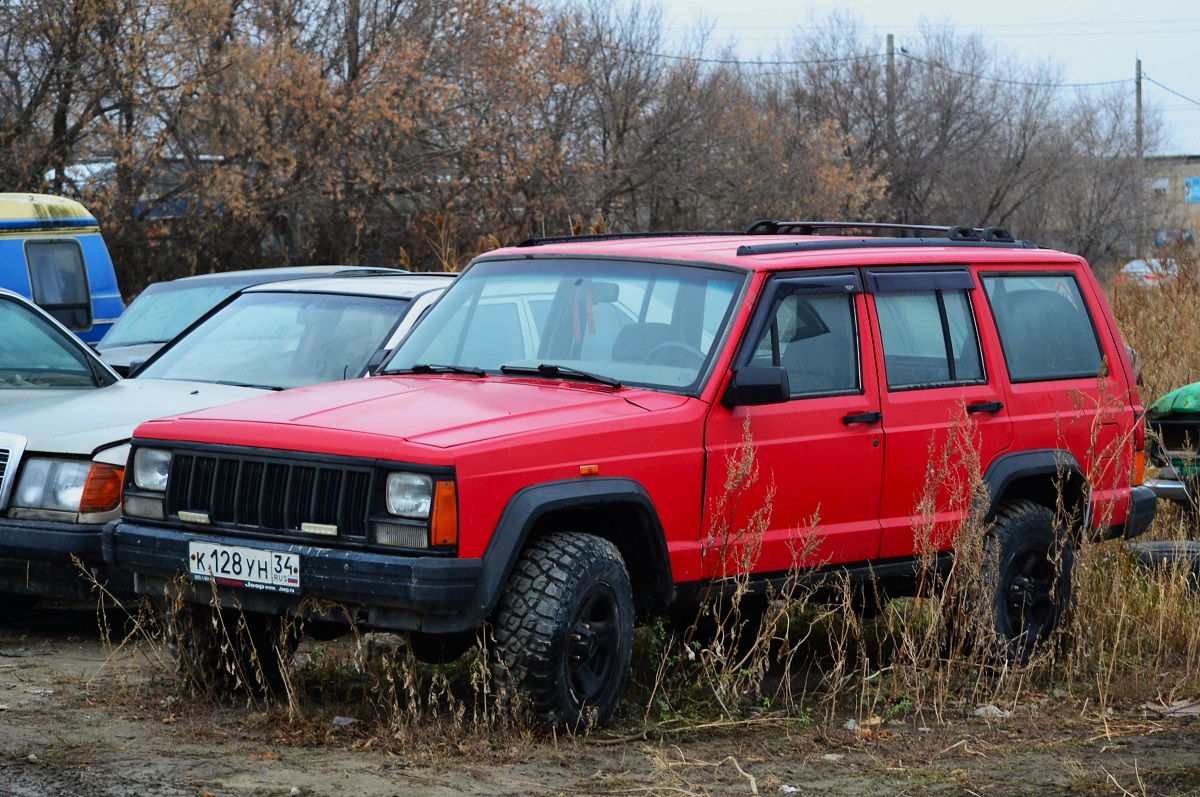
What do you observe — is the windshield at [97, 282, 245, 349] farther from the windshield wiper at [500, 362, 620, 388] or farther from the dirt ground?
the windshield wiper at [500, 362, 620, 388]

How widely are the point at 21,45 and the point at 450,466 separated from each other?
1921 centimetres

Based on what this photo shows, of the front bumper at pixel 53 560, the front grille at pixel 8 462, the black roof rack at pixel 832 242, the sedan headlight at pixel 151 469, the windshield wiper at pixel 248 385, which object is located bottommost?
the front bumper at pixel 53 560

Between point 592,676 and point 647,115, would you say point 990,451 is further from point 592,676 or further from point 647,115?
point 647,115

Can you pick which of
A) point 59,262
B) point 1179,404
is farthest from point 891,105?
point 1179,404

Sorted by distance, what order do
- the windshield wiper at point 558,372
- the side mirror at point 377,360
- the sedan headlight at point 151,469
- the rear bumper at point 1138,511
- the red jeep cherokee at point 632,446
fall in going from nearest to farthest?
the red jeep cherokee at point 632,446, the sedan headlight at point 151,469, the windshield wiper at point 558,372, the side mirror at point 377,360, the rear bumper at point 1138,511

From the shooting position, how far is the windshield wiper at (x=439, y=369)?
5809 mm

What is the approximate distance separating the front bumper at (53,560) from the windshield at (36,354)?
1598mm

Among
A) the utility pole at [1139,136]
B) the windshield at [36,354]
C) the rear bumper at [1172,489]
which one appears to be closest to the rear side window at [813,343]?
the rear bumper at [1172,489]

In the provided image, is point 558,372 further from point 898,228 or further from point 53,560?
point 898,228

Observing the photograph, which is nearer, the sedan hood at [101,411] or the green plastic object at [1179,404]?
the sedan hood at [101,411]

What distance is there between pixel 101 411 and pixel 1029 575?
412cm

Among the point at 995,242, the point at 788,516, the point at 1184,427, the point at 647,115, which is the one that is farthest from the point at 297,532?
the point at 647,115

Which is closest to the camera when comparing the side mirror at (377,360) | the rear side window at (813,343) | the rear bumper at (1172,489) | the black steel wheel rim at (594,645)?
the black steel wheel rim at (594,645)

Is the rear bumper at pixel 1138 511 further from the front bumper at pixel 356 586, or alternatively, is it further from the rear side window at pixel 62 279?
the rear side window at pixel 62 279
